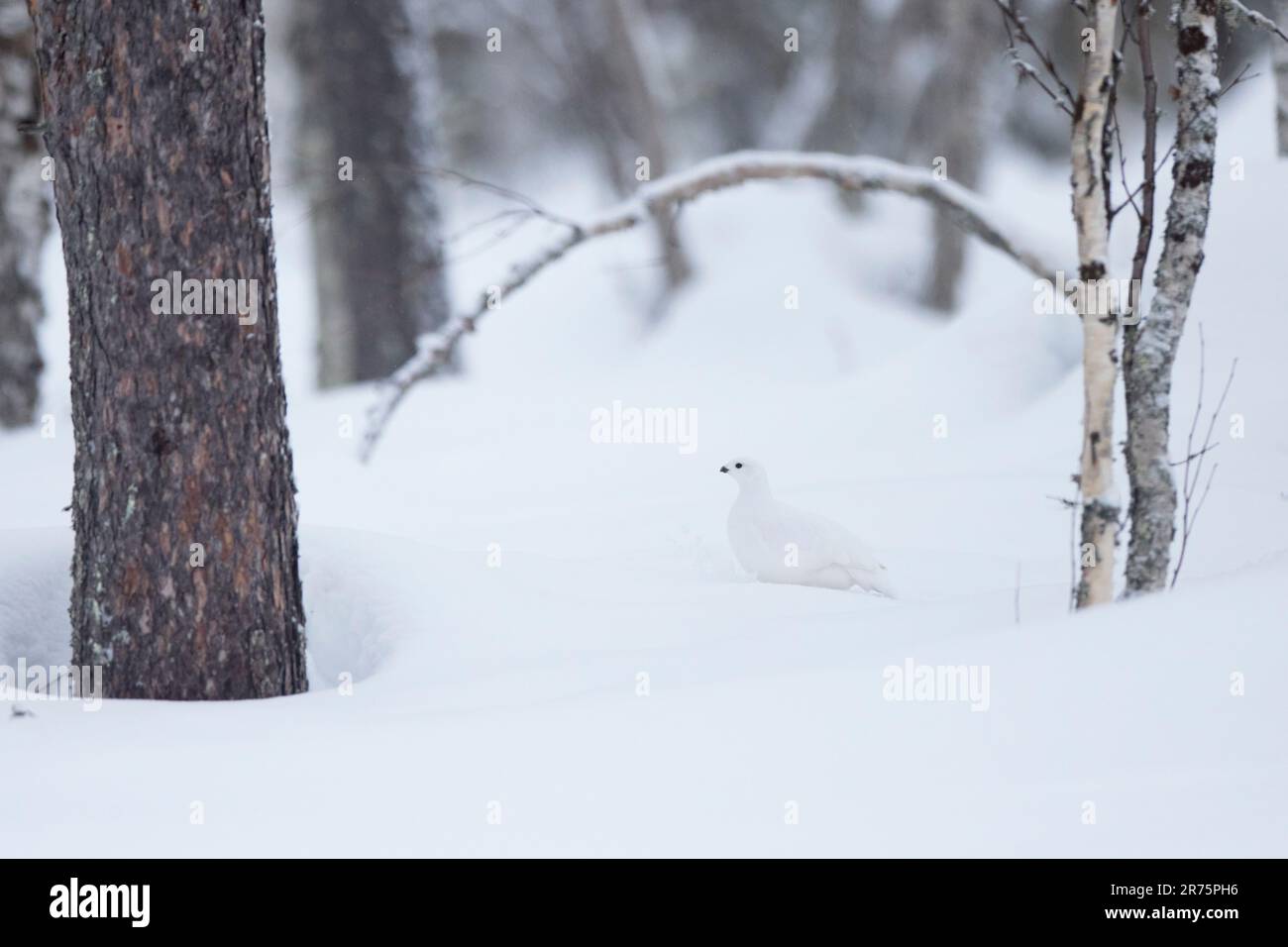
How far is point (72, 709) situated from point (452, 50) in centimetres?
1810

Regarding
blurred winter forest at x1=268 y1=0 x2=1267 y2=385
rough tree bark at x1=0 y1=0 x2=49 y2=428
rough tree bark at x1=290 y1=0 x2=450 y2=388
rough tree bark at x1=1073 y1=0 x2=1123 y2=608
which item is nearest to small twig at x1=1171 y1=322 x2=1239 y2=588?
rough tree bark at x1=1073 y1=0 x2=1123 y2=608

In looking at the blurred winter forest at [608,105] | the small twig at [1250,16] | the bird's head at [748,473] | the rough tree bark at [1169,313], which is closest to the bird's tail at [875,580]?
the bird's head at [748,473]

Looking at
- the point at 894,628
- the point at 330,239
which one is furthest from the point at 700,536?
the point at 330,239

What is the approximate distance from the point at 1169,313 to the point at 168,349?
2700 mm

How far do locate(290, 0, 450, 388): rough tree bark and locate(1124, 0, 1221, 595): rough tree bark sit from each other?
7.14 m

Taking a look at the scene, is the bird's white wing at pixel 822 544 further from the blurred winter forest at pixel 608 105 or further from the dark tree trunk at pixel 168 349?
the blurred winter forest at pixel 608 105

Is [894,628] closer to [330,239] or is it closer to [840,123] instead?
[330,239]

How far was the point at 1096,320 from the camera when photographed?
3.42 metres

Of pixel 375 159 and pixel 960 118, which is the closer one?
pixel 375 159

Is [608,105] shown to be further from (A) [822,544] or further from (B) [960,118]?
(A) [822,544]

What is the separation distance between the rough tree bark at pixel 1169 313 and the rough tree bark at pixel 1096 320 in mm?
150

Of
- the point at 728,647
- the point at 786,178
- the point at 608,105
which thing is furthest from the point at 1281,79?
the point at 608,105

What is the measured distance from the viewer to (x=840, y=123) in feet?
60.5

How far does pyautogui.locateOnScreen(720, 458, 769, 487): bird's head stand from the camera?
188 inches
